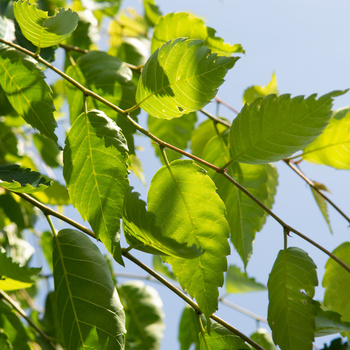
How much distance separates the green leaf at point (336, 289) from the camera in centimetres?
74

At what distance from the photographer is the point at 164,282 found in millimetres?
584

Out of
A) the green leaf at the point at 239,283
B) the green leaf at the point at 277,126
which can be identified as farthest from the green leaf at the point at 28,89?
the green leaf at the point at 239,283

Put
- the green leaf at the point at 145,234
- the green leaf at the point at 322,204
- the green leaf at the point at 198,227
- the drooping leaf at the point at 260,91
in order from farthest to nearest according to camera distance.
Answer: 1. the drooping leaf at the point at 260,91
2. the green leaf at the point at 322,204
3. the green leaf at the point at 198,227
4. the green leaf at the point at 145,234

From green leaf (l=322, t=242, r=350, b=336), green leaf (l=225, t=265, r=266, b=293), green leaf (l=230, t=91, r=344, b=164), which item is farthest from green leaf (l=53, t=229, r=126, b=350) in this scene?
green leaf (l=225, t=265, r=266, b=293)

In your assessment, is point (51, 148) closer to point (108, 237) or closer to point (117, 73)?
point (117, 73)

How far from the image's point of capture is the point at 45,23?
0.58m

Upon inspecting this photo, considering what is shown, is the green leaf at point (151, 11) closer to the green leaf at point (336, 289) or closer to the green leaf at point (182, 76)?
the green leaf at point (182, 76)

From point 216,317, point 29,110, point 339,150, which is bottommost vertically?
point 216,317

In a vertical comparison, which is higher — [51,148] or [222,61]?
[51,148]

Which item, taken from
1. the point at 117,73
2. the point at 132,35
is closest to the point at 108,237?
the point at 117,73

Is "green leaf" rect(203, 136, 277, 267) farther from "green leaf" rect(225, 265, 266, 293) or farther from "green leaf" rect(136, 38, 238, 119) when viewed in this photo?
"green leaf" rect(225, 265, 266, 293)

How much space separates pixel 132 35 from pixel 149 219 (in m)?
1.07

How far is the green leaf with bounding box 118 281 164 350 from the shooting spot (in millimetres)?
1117

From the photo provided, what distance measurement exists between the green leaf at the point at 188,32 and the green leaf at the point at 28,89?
295 mm
